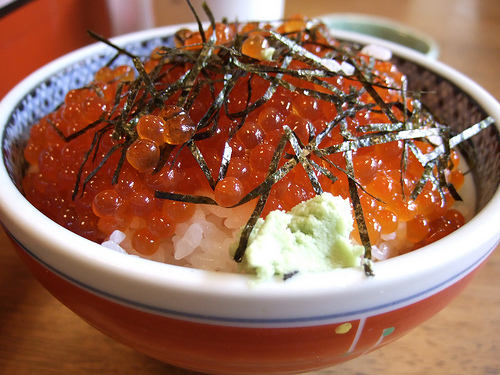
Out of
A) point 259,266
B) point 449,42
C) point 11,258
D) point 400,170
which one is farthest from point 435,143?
point 449,42

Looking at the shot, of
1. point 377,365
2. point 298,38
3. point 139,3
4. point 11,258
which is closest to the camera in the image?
point 377,365

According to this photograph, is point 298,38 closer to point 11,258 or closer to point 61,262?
point 61,262

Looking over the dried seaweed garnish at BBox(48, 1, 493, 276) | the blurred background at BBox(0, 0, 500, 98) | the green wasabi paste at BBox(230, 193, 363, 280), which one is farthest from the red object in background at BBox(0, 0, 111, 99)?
the green wasabi paste at BBox(230, 193, 363, 280)

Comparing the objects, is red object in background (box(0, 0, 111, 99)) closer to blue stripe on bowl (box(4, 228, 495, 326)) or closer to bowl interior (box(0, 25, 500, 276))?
bowl interior (box(0, 25, 500, 276))

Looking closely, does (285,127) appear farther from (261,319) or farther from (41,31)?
(41,31)

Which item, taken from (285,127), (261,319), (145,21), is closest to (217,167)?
(285,127)

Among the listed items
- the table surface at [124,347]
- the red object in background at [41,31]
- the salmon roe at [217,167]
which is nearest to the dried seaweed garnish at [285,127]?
the salmon roe at [217,167]
